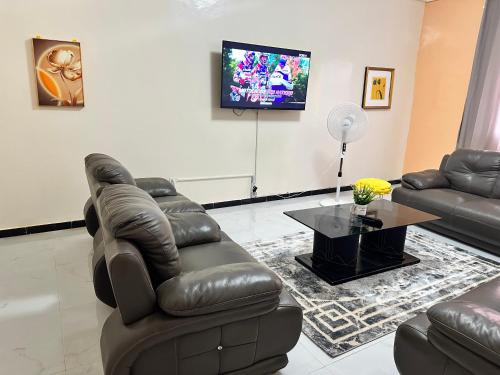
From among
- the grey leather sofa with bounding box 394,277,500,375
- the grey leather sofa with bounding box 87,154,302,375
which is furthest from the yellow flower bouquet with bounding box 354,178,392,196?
the grey leather sofa with bounding box 87,154,302,375

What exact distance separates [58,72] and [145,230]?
8.44 ft

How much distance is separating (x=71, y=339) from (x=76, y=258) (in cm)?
107

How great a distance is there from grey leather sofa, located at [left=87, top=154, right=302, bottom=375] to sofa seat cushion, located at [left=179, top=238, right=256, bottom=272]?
1.14 feet

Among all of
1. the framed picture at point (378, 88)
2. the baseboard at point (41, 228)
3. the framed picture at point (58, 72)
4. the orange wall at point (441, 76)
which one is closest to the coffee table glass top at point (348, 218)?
the baseboard at point (41, 228)

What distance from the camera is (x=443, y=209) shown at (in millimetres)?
3523

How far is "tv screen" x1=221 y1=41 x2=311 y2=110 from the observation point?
3.84 m

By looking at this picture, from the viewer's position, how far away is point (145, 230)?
1.35m

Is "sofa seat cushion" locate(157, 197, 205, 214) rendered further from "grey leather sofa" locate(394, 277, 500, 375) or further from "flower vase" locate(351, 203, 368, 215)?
"grey leather sofa" locate(394, 277, 500, 375)

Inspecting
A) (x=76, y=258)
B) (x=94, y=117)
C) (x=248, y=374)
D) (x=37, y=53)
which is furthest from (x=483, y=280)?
(x=37, y=53)

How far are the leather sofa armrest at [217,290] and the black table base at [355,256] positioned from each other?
1.23m

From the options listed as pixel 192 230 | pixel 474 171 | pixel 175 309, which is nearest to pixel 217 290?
pixel 175 309

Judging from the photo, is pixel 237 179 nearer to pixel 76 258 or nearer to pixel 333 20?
pixel 76 258

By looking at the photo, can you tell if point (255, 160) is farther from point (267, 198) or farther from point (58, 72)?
point (58, 72)

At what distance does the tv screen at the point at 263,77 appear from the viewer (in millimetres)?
3844
